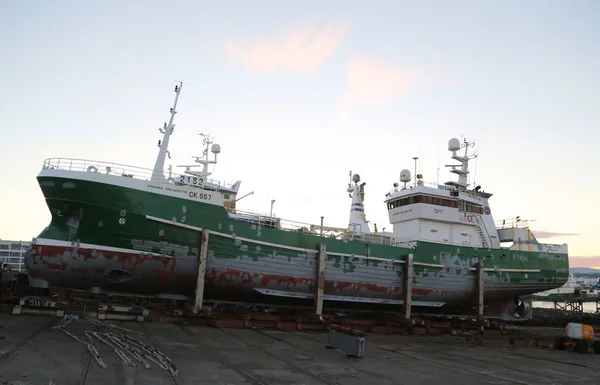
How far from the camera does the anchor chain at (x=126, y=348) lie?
30.4 feet

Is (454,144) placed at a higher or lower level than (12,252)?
higher

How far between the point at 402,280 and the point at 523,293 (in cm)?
1020

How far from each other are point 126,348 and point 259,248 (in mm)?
9623

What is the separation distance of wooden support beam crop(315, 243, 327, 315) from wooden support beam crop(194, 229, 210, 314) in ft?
18.0

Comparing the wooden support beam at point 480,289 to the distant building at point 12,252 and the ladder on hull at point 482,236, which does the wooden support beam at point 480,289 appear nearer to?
the ladder on hull at point 482,236

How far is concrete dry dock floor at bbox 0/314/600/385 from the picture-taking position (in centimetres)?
846

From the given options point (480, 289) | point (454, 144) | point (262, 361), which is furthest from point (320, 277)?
point (454, 144)

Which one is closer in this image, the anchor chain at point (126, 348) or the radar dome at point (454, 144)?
the anchor chain at point (126, 348)

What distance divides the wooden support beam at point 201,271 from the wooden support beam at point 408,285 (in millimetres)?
10971

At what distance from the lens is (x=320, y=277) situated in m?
20.4

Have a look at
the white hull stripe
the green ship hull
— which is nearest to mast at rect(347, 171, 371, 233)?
the green ship hull

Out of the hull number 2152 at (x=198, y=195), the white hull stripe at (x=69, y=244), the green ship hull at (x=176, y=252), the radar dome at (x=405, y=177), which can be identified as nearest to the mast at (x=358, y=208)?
the radar dome at (x=405, y=177)

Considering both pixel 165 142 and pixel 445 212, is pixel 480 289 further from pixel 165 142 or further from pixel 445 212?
pixel 165 142

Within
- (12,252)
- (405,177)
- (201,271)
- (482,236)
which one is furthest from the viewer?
(12,252)
